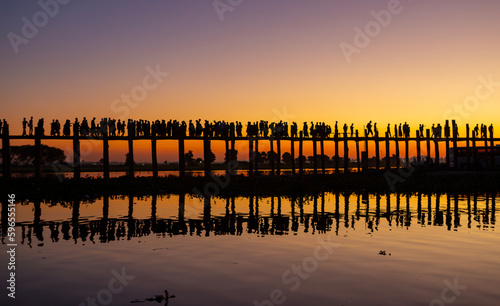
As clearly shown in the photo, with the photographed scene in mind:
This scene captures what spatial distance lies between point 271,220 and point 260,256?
23.0 ft

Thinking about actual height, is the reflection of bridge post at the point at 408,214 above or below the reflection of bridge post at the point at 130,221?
below

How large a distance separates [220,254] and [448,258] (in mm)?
5397

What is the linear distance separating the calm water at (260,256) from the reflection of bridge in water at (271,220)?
0.06m

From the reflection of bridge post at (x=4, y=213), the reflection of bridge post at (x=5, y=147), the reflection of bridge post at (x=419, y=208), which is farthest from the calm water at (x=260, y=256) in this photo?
the reflection of bridge post at (x=5, y=147)

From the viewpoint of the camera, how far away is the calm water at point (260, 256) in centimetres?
893

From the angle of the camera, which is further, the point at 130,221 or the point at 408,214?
the point at 408,214

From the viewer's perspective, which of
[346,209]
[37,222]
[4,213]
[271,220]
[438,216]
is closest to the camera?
[37,222]

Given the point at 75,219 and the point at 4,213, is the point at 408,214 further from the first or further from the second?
the point at 4,213

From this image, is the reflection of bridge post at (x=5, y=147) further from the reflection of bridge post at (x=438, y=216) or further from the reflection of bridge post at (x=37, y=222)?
the reflection of bridge post at (x=438, y=216)

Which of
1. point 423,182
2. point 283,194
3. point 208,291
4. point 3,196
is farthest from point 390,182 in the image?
point 208,291

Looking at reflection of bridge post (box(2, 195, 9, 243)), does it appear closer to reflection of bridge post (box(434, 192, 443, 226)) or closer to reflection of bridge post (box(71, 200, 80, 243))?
reflection of bridge post (box(71, 200, 80, 243))

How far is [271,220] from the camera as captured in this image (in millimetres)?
19281

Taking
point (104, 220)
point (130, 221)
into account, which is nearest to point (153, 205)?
point (104, 220)

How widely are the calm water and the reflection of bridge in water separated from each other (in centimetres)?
6
